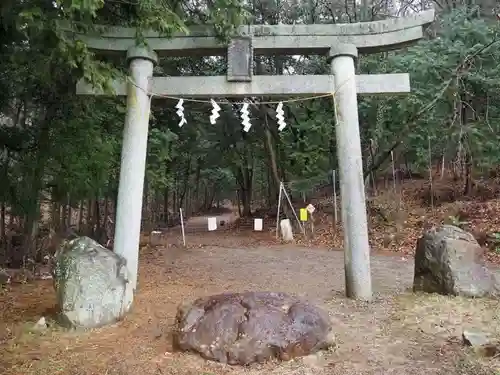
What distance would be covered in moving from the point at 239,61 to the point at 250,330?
361 centimetres

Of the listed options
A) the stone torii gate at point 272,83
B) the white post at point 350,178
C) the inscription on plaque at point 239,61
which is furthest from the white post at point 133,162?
the white post at point 350,178

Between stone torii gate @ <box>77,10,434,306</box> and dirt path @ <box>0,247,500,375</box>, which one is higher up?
stone torii gate @ <box>77,10,434,306</box>

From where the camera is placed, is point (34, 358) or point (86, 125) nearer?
point (34, 358)

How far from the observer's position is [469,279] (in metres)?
5.80

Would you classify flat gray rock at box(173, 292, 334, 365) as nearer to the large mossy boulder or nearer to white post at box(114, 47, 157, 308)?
white post at box(114, 47, 157, 308)

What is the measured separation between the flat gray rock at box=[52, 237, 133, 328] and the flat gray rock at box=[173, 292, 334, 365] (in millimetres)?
1089

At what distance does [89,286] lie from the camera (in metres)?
4.76

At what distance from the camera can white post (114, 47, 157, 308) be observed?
19.1 ft

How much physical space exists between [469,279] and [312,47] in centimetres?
364

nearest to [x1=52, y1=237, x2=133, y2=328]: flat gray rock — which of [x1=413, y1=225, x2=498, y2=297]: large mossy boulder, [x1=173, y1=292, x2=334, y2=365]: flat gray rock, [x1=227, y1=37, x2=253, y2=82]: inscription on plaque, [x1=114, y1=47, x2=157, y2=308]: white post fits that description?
[x1=114, y1=47, x2=157, y2=308]: white post

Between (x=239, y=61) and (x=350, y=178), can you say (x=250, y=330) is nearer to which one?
(x=350, y=178)

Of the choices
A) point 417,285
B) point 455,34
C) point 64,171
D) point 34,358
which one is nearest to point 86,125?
point 64,171

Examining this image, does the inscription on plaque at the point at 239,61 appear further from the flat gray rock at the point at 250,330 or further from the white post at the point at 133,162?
the flat gray rock at the point at 250,330

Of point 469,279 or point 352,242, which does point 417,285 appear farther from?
point 352,242
